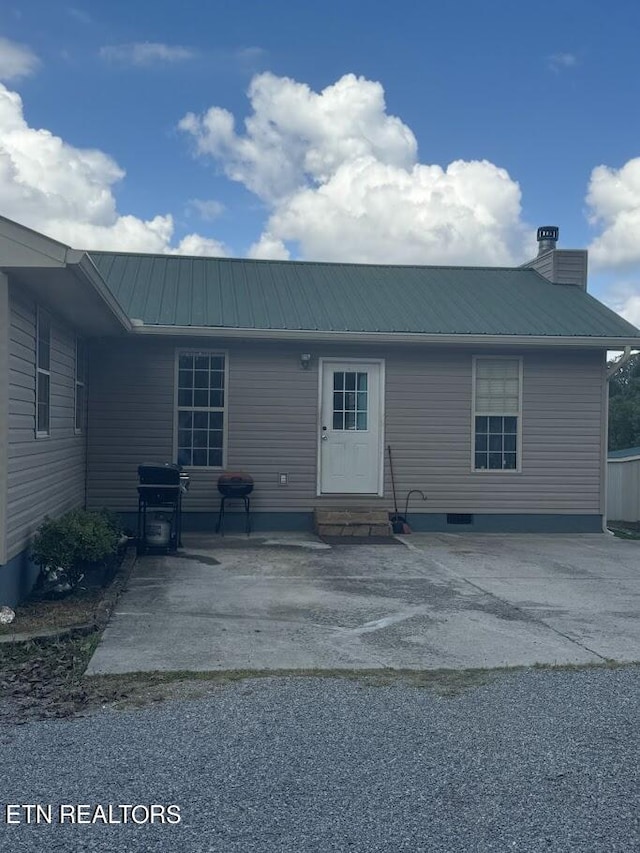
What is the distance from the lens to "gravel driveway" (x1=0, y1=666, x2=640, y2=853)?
3098mm

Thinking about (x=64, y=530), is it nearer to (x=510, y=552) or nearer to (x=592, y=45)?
(x=510, y=552)

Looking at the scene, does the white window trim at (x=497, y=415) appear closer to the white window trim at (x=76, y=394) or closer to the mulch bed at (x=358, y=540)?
the mulch bed at (x=358, y=540)

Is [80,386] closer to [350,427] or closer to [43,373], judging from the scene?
[43,373]

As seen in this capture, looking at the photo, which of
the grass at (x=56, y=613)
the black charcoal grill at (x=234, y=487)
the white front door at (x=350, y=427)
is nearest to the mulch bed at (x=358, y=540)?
the white front door at (x=350, y=427)

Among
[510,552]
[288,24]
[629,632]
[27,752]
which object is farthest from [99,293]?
[288,24]

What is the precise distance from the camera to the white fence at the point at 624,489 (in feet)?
48.0

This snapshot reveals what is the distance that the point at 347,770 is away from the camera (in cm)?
367

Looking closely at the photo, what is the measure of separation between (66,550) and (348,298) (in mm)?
6484

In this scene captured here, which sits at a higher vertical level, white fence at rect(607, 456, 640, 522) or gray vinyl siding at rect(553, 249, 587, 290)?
gray vinyl siding at rect(553, 249, 587, 290)

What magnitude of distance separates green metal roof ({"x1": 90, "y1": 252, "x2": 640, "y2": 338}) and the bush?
4.03m

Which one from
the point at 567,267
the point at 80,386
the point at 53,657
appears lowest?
the point at 53,657

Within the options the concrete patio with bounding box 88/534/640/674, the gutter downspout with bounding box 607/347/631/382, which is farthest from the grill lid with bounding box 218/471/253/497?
the gutter downspout with bounding box 607/347/631/382

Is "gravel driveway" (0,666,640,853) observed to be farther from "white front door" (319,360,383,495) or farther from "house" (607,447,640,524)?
"house" (607,447,640,524)

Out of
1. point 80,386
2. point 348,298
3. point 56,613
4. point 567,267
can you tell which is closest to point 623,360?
point 567,267
